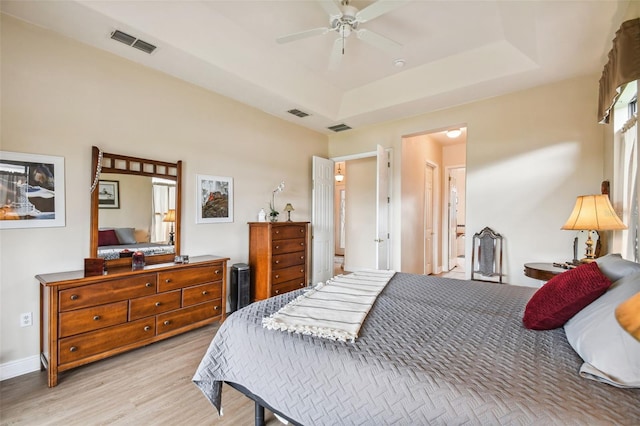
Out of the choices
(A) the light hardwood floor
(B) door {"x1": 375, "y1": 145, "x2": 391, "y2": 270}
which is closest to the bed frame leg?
(A) the light hardwood floor

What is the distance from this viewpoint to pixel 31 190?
2.36 m

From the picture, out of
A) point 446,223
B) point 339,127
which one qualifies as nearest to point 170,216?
point 339,127

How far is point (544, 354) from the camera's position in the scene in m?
1.20

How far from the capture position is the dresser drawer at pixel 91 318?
2207 millimetres

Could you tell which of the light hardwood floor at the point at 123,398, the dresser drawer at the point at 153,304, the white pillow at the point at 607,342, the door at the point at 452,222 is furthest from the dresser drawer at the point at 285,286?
the door at the point at 452,222

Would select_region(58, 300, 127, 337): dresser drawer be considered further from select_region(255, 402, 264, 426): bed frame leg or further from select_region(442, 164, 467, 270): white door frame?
select_region(442, 164, 467, 270): white door frame

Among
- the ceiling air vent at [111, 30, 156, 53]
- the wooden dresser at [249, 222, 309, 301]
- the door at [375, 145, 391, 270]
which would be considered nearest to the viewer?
the ceiling air vent at [111, 30, 156, 53]

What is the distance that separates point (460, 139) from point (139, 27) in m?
5.73

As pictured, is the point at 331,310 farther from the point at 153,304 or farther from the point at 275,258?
the point at 275,258

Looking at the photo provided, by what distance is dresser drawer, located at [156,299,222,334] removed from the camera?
9.10 feet

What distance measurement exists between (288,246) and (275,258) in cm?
28

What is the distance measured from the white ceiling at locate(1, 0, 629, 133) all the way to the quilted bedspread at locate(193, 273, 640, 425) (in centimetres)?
238

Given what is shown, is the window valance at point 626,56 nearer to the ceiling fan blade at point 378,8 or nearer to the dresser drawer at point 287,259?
the ceiling fan blade at point 378,8

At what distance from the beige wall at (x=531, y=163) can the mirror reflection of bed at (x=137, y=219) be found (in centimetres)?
369
